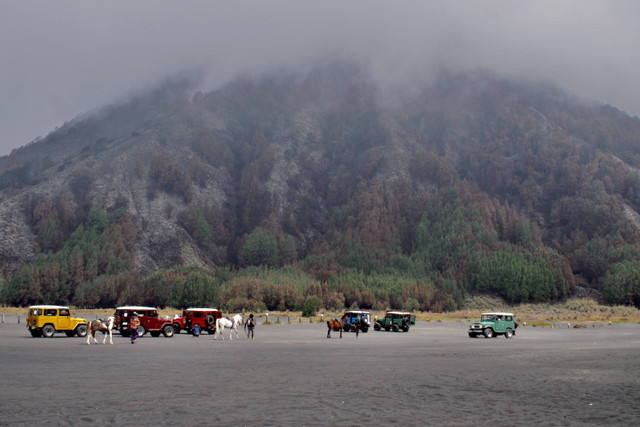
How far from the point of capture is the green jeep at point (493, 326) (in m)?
49.9

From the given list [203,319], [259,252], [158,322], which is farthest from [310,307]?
[259,252]

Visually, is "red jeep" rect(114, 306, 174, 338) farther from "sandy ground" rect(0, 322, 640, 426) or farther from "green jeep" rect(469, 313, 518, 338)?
"green jeep" rect(469, 313, 518, 338)

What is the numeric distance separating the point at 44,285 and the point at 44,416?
142 meters

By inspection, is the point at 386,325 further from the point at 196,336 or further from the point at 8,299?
the point at 8,299

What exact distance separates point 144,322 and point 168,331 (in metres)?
1.93

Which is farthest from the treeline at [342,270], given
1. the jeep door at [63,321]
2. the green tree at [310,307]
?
the jeep door at [63,321]

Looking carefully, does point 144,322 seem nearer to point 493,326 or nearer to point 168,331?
point 168,331

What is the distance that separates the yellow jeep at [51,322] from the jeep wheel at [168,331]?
18.6 ft

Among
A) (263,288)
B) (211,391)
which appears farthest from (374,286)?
(211,391)

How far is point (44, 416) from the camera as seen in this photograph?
12.4m

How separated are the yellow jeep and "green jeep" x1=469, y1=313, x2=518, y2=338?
102 feet

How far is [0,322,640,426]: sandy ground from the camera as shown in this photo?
41.8ft

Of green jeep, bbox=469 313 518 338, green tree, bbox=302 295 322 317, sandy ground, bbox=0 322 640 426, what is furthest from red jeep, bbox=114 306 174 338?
green tree, bbox=302 295 322 317

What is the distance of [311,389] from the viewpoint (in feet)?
55.3
